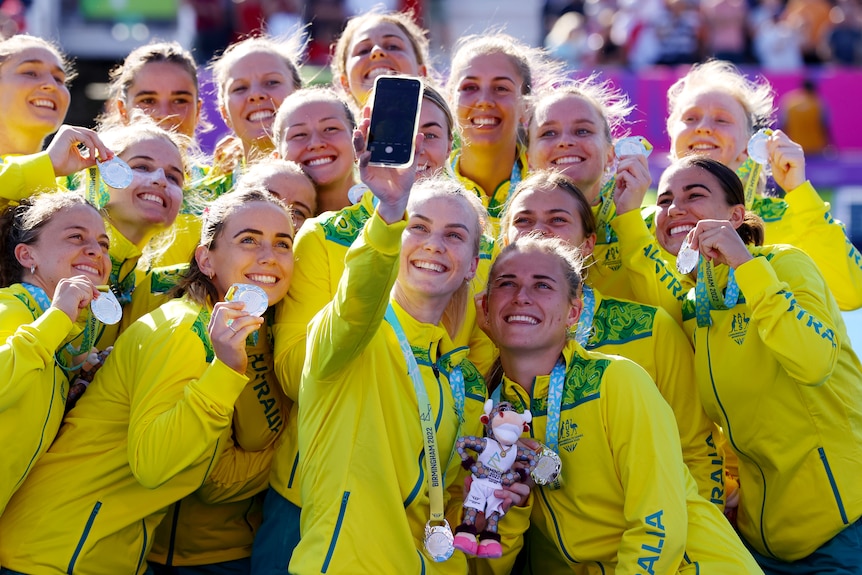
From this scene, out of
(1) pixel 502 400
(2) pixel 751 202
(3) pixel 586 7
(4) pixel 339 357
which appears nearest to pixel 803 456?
(1) pixel 502 400

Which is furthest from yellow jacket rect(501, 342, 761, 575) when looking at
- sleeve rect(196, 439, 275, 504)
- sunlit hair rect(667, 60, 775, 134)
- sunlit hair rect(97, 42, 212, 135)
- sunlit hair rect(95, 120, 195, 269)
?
sunlit hair rect(97, 42, 212, 135)

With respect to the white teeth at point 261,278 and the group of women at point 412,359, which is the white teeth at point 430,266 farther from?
the white teeth at point 261,278

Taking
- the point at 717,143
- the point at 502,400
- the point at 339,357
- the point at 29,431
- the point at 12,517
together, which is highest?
the point at 717,143

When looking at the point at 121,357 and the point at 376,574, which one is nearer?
the point at 376,574

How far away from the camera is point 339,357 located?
3.22 m

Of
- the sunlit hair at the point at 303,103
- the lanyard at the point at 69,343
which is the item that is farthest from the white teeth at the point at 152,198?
the lanyard at the point at 69,343

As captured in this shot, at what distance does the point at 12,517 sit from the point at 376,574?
1253 millimetres

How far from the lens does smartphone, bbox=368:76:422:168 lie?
2.93 m

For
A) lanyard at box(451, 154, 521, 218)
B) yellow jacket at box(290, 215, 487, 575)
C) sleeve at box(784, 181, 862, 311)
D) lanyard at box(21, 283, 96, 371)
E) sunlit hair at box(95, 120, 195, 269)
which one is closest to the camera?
yellow jacket at box(290, 215, 487, 575)

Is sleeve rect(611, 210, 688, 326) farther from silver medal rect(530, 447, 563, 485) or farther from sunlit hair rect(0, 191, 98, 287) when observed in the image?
sunlit hair rect(0, 191, 98, 287)

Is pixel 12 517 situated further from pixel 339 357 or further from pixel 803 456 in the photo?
pixel 803 456

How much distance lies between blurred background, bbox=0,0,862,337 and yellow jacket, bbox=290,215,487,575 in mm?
9716

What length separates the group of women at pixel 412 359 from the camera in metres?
3.40

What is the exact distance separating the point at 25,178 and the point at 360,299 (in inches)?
70.0
